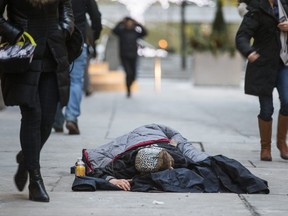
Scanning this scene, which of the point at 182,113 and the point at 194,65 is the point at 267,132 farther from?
the point at 194,65

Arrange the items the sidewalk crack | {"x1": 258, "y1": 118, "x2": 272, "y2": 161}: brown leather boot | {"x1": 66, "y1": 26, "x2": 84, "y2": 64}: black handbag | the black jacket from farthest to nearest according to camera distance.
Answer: the black jacket, {"x1": 258, "y1": 118, "x2": 272, "y2": 161}: brown leather boot, {"x1": 66, "y1": 26, "x2": 84, "y2": 64}: black handbag, the sidewalk crack

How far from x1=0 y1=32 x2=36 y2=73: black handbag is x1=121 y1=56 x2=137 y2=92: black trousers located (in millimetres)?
12827

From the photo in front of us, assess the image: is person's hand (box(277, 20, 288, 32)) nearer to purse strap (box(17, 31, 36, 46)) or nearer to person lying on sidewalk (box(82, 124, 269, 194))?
person lying on sidewalk (box(82, 124, 269, 194))

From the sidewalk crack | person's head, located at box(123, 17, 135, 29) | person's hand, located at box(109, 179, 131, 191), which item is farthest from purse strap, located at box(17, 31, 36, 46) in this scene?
person's head, located at box(123, 17, 135, 29)

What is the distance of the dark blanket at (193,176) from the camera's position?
240 inches

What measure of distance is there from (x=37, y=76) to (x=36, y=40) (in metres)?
0.25

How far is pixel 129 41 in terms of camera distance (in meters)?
18.7

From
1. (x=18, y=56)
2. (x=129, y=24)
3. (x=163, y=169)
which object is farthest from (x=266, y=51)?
(x=129, y=24)

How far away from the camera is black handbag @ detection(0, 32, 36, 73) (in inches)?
205

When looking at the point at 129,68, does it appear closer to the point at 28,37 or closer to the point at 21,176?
the point at 21,176

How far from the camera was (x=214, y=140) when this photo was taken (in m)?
9.66

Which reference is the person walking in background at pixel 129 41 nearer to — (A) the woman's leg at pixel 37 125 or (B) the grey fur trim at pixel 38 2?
(A) the woman's leg at pixel 37 125

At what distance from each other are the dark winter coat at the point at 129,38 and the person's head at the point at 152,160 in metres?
12.6

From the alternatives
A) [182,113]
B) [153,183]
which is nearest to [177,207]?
[153,183]
